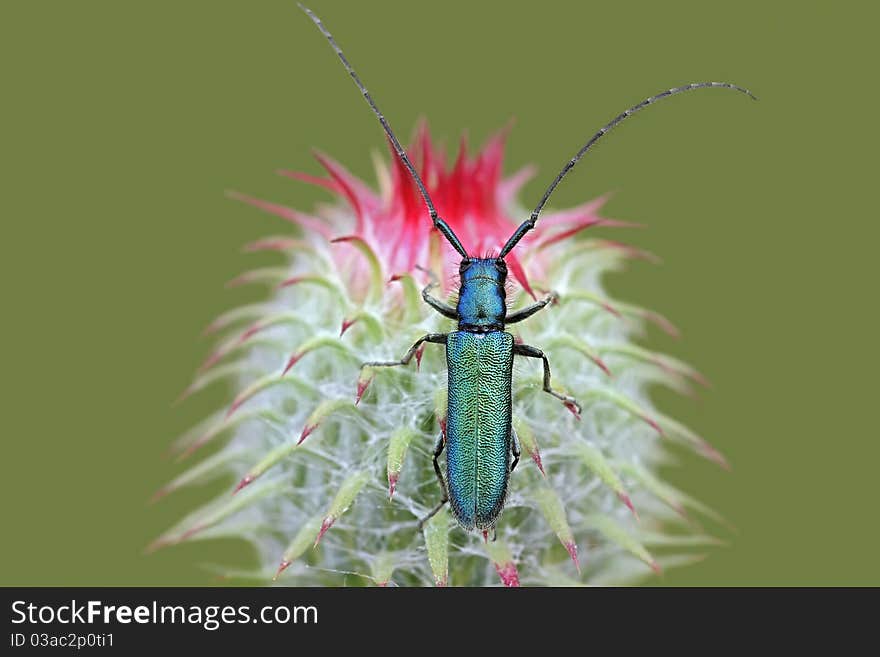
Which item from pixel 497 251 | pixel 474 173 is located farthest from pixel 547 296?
pixel 474 173

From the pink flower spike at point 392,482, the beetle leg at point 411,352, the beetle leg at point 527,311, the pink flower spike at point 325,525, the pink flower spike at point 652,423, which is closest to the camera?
the pink flower spike at point 392,482

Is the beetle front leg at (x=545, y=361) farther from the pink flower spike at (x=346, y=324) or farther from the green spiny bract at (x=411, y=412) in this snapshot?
the pink flower spike at (x=346, y=324)

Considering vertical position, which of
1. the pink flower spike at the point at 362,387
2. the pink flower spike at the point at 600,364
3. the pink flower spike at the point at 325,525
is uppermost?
the pink flower spike at the point at 600,364

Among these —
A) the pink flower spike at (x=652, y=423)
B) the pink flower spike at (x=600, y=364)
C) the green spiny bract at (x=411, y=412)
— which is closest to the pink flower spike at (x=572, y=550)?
the green spiny bract at (x=411, y=412)

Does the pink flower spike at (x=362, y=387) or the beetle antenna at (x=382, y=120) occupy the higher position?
the beetle antenna at (x=382, y=120)

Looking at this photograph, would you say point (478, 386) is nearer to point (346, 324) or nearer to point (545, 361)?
point (545, 361)
